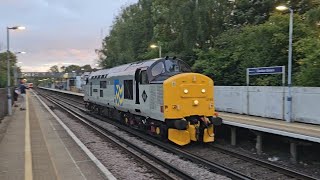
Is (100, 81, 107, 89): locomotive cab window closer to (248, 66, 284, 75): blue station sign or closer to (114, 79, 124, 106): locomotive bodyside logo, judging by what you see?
(114, 79, 124, 106): locomotive bodyside logo

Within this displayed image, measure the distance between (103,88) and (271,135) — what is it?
1231 cm

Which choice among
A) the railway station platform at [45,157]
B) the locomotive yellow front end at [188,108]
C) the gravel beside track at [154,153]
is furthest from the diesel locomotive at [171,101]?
the railway station platform at [45,157]

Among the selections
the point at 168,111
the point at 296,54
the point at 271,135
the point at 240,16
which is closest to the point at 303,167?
the point at 271,135

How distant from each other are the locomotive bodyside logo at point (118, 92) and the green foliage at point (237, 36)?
8668 millimetres

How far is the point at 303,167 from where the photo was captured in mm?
11180

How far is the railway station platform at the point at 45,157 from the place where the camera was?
1007 cm

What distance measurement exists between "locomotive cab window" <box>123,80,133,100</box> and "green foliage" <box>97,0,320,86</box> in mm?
8387

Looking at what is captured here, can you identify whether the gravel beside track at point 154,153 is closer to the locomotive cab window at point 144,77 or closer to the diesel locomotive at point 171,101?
the diesel locomotive at point 171,101

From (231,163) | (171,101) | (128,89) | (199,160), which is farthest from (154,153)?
(128,89)

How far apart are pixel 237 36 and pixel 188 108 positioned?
18.0 metres

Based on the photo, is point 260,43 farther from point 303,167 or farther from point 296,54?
point 303,167

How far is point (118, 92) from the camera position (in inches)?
759

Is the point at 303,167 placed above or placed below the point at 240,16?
below

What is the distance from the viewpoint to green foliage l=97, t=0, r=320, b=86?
22.7 m
